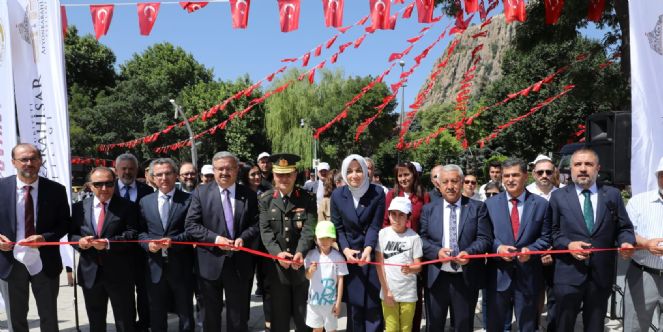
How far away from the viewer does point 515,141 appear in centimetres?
3609

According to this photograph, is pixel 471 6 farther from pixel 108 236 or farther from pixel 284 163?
pixel 108 236

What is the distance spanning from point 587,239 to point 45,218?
193 inches

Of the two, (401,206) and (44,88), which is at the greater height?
Answer: (44,88)

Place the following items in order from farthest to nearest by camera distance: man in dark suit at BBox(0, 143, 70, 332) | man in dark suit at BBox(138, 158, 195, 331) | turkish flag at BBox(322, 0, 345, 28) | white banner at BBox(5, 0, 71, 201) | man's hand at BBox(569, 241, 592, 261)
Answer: turkish flag at BBox(322, 0, 345, 28), white banner at BBox(5, 0, 71, 201), man in dark suit at BBox(138, 158, 195, 331), man in dark suit at BBox(0, 143, 70, 332), man's hand at BBox(569, 241, 592, 261)

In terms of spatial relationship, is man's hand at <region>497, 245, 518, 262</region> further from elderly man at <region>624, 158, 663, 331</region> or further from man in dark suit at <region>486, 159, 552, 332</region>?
elderly man at <region>624, 158, 663, 331</region>

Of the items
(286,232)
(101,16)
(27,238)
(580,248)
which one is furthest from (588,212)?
(101,16)

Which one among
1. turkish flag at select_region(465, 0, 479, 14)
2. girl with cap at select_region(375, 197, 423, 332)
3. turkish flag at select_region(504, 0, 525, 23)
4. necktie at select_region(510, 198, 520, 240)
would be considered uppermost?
turkish flag at select_region(465, 0, 479, 14)

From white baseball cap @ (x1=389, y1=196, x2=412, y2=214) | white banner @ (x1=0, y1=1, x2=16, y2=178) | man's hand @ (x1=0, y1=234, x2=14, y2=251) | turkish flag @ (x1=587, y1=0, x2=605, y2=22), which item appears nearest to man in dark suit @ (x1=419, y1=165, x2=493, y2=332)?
white baseball cap @ (x1=389, y1=196, x2=412, y2=214)

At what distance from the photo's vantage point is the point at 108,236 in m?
4.86

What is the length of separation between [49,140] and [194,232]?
2301 millimetres

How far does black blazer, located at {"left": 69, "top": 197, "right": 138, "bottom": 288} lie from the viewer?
4.84 m

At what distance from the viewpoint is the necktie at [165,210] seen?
16.8ft

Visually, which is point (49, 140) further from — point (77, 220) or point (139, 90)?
point (139, 90)

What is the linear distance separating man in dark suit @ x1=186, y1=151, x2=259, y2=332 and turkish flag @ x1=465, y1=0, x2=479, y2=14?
4.60 m
